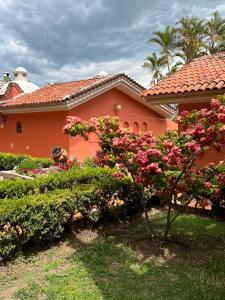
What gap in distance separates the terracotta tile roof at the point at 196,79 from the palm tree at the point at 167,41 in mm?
22984

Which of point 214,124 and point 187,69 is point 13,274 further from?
point 187,69

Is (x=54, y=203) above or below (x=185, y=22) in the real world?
below

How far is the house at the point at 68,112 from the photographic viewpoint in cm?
1647

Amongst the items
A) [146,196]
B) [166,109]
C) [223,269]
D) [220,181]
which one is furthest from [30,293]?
[166,109]

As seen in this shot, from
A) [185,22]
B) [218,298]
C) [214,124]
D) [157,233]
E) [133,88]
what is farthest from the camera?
[185,22]

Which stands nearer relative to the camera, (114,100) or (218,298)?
(218,298)

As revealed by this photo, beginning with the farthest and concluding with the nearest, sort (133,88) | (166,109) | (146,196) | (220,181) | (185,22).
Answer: (185,22) → (166,109) → (133,88) → (146,196) → (220,181)

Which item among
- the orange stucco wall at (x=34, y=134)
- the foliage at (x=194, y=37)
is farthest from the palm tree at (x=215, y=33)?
the orange stucco wall at (x=34, y=134)

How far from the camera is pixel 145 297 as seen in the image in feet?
15.4

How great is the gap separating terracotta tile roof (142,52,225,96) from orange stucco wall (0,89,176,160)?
8.05m

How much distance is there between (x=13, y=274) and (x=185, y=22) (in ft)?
94.2

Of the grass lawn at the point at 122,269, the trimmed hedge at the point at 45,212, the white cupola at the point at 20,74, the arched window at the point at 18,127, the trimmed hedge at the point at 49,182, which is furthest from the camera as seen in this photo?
the white cupola at the point at 20,74

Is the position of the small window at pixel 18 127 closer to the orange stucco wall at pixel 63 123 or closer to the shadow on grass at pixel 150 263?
the orange stucco wall at pixel 63 123

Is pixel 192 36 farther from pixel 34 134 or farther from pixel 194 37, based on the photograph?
pixel 34 134
